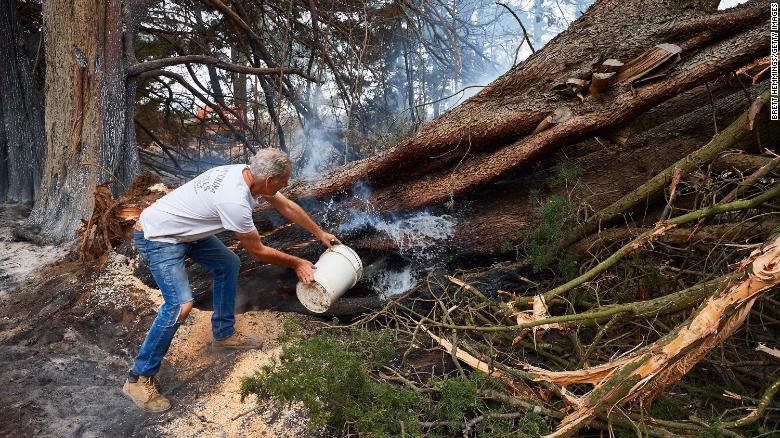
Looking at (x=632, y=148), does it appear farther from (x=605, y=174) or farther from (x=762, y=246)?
(x=762, y=246)

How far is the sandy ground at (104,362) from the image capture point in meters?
2.47

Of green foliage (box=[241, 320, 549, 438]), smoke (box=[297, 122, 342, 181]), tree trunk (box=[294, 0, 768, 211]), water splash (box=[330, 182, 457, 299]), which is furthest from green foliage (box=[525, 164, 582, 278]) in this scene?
smoke (box=[297, 122, 342, 181])

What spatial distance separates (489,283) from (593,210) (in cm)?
86

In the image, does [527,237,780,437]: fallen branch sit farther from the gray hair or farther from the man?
the gray hair

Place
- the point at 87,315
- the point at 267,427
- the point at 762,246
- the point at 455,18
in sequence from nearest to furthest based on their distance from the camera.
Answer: the point at 762,246, the point at 267,427, the point at 87,315, the point at 455,18

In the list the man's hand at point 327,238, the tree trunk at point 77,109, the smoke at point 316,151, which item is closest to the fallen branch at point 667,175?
the man's hand at point 327,238

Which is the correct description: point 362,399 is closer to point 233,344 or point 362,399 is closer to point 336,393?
point 336,393

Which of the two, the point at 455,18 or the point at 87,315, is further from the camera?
the point at 455,18

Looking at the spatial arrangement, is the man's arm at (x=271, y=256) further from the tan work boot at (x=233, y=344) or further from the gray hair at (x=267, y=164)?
the tan work boot at (x=233, y=344)

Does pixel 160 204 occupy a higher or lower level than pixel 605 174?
higher

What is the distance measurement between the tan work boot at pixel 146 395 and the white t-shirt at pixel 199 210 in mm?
815

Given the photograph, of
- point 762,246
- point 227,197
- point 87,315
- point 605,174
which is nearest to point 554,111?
point 605,174

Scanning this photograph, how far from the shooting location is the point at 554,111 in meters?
3.28

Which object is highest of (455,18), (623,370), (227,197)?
(455,18)
